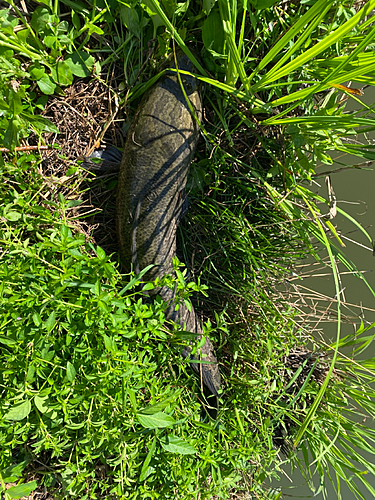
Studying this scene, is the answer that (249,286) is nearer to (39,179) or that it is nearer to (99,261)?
(99,261)

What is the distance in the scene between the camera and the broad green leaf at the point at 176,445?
4.44ft

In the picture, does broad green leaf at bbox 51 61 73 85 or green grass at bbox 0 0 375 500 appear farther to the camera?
broad green leaf at bbox 51 61 73 85

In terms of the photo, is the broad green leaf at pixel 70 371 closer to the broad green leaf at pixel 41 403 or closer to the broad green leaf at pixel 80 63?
the broad green leaf at pixel 41 403

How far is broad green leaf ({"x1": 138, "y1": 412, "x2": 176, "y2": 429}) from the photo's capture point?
1.21m

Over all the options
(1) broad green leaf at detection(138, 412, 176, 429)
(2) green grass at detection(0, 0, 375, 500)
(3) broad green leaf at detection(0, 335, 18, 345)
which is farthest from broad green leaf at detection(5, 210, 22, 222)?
(1) broad green leaf at detection(138, 412, 176, 429)

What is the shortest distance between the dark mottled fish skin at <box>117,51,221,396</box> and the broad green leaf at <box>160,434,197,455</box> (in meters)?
0.42

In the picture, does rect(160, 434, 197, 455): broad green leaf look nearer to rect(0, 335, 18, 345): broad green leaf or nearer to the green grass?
the green grass

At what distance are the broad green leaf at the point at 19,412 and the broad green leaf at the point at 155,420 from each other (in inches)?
16.2

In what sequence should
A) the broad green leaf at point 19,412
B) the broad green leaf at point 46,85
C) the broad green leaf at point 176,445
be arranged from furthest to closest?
the broad green leaf at point 46,85 → the broad green leaf at point 176,445 → the broad green leaf at point 19,412

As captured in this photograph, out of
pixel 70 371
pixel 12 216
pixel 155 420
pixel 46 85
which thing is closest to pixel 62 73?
pixel 46 85

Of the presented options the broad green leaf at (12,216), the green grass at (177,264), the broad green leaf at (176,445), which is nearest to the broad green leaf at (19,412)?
the green grass at (177,264)

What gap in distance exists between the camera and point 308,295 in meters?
2.12

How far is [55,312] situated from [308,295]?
160cm

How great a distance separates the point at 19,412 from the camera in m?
1.16
